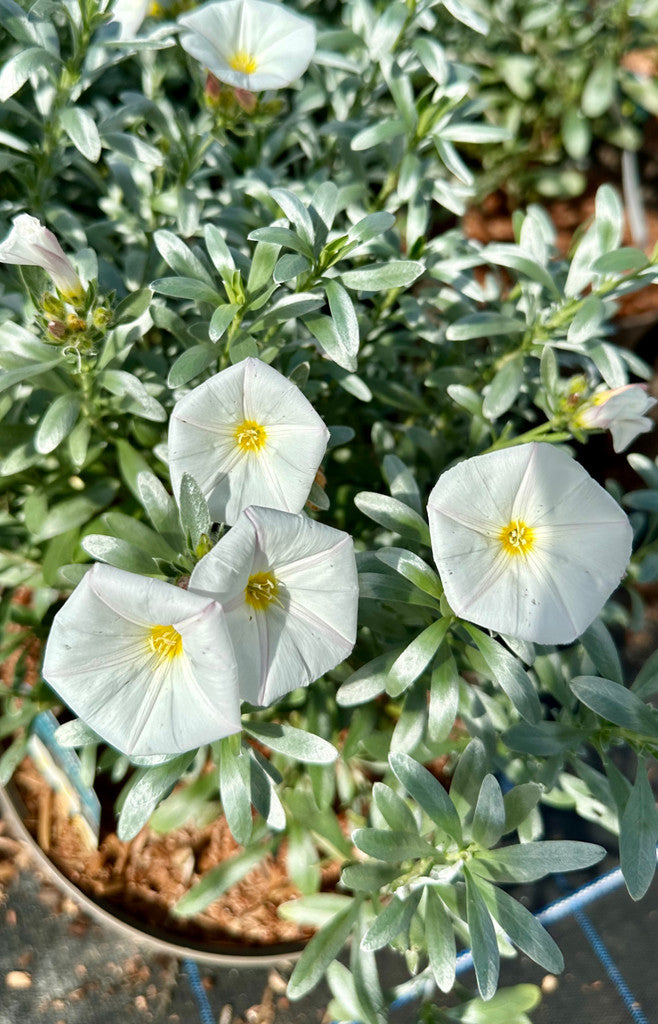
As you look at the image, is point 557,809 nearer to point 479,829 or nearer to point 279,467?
point 479,829

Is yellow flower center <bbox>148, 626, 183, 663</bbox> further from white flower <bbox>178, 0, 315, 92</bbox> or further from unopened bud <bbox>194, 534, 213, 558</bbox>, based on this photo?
white flower <bbox>178, 0, 315, 92</bbox>

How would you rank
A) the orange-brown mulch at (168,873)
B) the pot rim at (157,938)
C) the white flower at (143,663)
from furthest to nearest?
the orange-brown mulch at (168,873) < the pot rim at (157,938) < the white flower at (143,663)

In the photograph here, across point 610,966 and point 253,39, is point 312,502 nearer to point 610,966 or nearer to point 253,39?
point 253,39

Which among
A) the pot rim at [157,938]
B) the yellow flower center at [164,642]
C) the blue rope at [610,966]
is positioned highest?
the yellow flower center at [164,642]

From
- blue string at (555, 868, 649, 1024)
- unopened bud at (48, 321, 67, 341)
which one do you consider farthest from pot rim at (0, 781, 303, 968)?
unopened bud at (48, 321, 67, 341)

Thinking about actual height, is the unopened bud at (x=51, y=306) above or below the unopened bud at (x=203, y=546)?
above

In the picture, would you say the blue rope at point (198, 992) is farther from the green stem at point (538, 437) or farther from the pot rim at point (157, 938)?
the green stem at point (538, 437)

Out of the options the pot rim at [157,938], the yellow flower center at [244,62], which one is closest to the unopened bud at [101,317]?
the yellow flower center at [244,62]

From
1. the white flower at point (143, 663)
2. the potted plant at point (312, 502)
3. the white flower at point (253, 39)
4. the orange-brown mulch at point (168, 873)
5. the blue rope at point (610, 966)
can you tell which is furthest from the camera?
the blue rope at point (610, 966)
